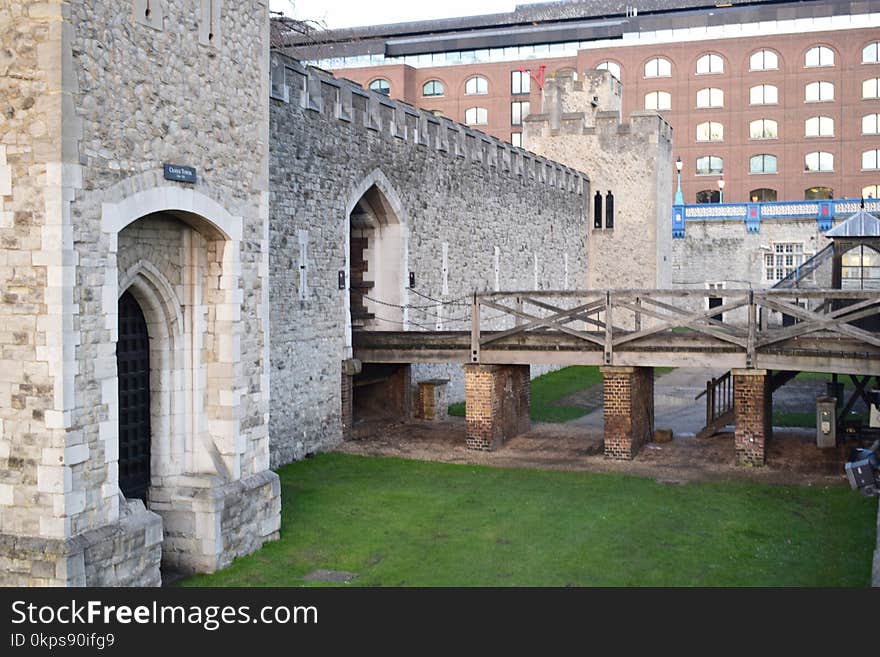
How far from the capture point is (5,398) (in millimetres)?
9312

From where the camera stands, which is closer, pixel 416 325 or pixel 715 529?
pixel 715 529

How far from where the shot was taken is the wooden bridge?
1647 centimetres

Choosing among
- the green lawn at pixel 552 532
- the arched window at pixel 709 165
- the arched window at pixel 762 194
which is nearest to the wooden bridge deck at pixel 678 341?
the green lawn at pixel 552 532

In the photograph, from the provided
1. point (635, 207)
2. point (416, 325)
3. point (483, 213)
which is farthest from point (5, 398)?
point (635, 207)

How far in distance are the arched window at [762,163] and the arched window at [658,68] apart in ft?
22.7

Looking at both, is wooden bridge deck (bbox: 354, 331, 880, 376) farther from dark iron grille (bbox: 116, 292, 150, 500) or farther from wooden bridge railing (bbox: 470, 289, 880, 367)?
dark iron grille (bbox: 116, 292, 150, 500)

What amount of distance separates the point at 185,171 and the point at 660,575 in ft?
20.8

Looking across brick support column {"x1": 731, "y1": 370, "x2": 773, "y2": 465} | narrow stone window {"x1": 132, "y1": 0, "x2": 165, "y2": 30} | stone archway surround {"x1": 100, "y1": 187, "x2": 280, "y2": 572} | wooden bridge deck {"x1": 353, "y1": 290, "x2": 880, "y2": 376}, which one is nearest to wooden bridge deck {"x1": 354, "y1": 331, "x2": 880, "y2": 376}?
wooden bridge deck {"x1": 353, "y1": 290, "x2": 880, "y2": 376}

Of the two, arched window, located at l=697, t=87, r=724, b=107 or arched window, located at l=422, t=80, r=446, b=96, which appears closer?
arched window, located at l=697, t=87, r=724, b=107

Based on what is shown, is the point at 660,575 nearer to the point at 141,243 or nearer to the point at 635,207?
the point at 141,243

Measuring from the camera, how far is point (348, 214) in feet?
63.9

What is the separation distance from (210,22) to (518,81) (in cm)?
5502

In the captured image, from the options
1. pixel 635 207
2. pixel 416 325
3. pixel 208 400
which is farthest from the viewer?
pixel 635 207

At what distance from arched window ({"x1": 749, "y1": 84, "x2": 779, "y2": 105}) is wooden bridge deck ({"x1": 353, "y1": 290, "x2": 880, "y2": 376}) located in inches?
1735
